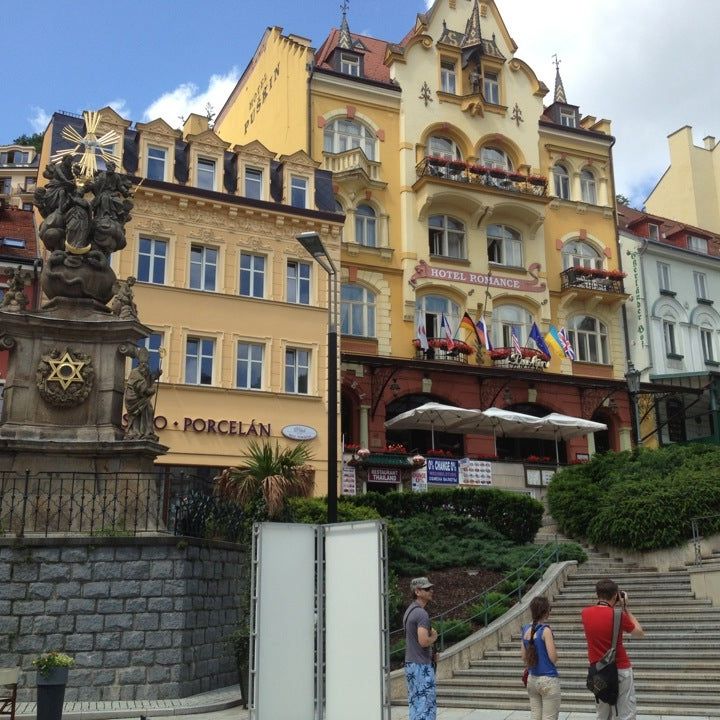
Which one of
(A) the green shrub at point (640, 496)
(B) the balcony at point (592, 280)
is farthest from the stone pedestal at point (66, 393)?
(B) the balcony at point (592, 280)

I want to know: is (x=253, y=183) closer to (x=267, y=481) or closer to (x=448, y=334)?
(x=448, y=334)

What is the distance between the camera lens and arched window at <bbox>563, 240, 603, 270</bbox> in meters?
39.2

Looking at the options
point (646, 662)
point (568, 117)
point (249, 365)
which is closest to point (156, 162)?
point (249, 365)

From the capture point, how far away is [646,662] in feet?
47.2

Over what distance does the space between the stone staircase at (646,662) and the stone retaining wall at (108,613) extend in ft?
13.4

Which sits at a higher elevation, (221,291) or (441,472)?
(221,291)

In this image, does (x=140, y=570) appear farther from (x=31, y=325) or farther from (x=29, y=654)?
(x=31, y=325)

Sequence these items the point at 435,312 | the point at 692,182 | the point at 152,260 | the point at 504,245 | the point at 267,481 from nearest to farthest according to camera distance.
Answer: the point at 267,481, the point at 152,260, the point at 435,312, the point at 504,245, the point at 692,182

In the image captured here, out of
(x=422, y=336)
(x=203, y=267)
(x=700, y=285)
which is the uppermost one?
(x=700, y=285)

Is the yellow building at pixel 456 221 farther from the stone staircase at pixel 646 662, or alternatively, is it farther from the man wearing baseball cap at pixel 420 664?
the man wearing baseball cap at pixel 420 664

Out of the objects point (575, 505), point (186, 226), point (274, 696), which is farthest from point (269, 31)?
point (274, 696)

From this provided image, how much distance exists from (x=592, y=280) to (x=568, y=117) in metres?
8.95

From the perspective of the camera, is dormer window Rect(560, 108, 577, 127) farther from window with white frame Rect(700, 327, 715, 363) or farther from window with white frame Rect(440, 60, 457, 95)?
window with white frame Rect(700, 327, 715, 363)

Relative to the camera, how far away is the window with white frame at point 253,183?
3077 centimetres
